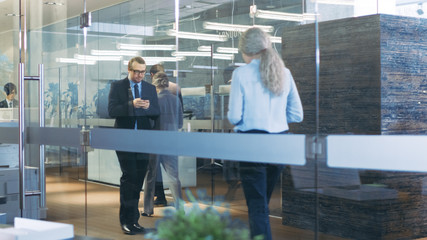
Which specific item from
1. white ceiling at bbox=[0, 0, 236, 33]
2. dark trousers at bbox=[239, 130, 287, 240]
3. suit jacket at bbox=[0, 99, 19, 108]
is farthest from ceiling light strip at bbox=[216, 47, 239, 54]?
suit jacket at bbox=[0, 99, 19, 108]

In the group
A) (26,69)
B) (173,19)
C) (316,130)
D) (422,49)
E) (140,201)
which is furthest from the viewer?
(26,69)

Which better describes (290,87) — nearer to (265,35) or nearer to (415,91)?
(265,35)

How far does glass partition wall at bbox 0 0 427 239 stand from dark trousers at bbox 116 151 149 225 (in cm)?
7

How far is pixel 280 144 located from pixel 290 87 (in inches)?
10.8

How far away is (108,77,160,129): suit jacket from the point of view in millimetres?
3729

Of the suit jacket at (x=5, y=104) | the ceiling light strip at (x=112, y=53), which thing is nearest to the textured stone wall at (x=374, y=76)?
the ceiling light strip at (x=112, y=53)

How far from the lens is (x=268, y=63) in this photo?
9.62 feet

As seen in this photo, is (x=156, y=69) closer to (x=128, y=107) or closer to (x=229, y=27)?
(x=128, y=107)

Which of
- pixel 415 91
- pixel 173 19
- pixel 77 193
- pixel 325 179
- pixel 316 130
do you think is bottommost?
pixel 77 193

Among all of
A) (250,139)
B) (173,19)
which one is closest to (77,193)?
(173,19)

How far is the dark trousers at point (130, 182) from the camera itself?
387 cm

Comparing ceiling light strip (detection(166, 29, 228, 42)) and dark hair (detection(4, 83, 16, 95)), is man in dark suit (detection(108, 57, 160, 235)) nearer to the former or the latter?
ceiling light strip (detection(166, 29, 228, 42))

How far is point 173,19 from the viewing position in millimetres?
3641

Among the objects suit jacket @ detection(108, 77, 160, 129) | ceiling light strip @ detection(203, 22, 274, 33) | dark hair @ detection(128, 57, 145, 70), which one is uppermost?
ceiling light strip @ detection(203, 22, 274, 33)
